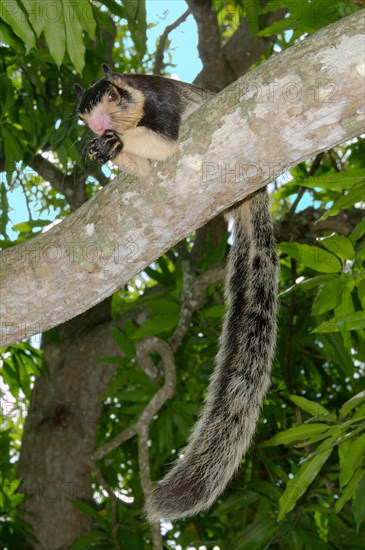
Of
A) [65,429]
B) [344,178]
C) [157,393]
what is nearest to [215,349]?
[157,393]

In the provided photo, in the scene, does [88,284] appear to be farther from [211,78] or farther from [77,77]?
[211,78]

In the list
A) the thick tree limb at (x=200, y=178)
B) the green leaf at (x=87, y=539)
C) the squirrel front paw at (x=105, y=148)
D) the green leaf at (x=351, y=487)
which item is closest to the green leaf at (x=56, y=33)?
the squirrel front paw at (x=105, y=148)

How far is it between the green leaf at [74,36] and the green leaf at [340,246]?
93 cm

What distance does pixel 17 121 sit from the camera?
3.48 metres

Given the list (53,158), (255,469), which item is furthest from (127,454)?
(53,158)

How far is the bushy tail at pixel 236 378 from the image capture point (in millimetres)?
1880

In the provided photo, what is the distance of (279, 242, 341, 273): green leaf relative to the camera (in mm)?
2270

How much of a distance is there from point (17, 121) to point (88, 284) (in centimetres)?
188

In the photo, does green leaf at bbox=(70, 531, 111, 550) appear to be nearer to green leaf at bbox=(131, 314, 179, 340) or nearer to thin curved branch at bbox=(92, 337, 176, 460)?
thin curved branch at bbox=(92, 337, 176, 460)

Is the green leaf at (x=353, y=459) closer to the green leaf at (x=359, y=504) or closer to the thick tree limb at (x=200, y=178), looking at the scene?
the green leaf at (x=359, y=504)

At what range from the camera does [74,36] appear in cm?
211

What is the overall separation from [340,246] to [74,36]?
3.39 feet

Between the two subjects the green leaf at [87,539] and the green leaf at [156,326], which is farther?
the green leaf at [87,539]

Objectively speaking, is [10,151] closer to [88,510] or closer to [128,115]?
[128,115]
